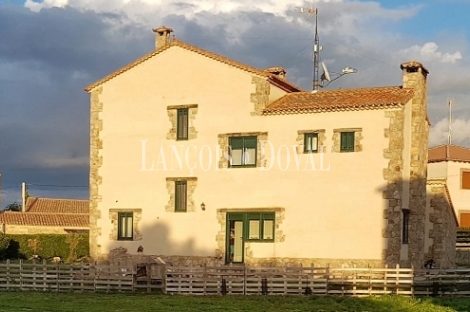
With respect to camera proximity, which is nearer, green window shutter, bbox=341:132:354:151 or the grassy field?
the grassy field

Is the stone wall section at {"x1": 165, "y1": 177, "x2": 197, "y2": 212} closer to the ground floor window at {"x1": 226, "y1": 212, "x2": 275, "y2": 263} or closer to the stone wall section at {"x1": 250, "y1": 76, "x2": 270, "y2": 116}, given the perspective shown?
the ground floor window at {"x1": 226, "y1": 212, "x2": 275, "y2": 263}

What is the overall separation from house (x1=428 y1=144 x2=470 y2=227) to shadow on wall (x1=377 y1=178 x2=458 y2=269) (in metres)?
17.8

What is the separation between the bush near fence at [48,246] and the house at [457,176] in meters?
26.4

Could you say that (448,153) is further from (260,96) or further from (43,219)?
(43,219)

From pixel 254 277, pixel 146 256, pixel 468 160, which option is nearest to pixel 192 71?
pixel 146 256

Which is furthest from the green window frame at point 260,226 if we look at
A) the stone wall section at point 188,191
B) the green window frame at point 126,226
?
the green window frame at point 126,226

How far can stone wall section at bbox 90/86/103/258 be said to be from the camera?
110ft

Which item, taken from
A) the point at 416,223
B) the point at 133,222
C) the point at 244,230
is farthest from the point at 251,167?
the point at 416,223

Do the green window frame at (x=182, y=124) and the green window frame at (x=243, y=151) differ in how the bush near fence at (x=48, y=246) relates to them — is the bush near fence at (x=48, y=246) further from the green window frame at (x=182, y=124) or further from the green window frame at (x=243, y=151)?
the green window frame at (x=243, y=151)

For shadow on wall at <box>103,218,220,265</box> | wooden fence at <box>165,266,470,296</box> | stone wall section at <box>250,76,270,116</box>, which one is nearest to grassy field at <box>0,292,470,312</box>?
wooden fence at <box>165,266,470,296</box>

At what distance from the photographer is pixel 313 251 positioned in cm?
2909

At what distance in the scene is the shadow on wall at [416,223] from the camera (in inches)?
1097

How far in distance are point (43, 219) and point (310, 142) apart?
36.9m

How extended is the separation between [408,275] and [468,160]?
32818 mm
